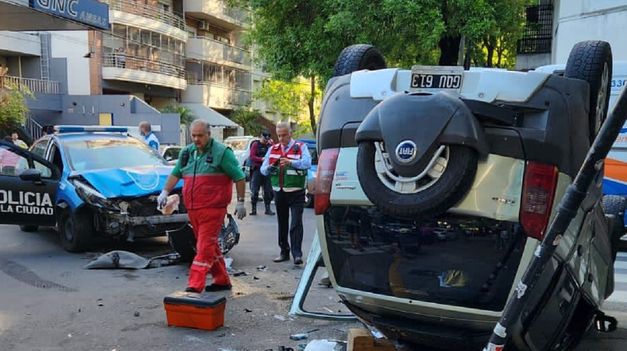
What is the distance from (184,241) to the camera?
738 cm

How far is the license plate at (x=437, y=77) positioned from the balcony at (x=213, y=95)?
38.6 m

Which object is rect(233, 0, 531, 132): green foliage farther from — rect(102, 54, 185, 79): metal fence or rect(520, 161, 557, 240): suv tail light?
rect(102, 54, 185, 79): metal fence

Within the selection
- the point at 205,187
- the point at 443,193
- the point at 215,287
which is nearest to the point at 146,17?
the point at 215,287

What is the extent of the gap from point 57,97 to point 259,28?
742 inches

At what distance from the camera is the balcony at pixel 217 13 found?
4094 centimetres

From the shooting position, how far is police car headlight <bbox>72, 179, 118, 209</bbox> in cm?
789

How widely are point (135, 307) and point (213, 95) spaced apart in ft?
121

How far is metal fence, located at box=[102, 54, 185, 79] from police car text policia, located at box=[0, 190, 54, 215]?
89.3 feet

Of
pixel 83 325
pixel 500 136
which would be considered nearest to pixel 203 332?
pixel 83 325

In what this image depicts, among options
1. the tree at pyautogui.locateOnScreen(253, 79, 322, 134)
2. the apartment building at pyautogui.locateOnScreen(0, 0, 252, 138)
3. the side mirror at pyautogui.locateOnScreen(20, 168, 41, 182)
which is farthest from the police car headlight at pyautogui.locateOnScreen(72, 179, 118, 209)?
the tree at pyautogui.locateOnScreen(253, 79, 322, 134)

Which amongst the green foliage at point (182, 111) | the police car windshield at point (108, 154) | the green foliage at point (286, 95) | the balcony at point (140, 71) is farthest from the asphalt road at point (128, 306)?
the green foliage at point (286, 95)

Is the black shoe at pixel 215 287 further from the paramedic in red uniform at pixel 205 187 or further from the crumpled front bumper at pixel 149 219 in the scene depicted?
the crumpled front bumper at pixel 149 219

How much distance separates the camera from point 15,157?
882 centimetres

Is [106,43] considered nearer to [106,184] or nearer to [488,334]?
[106,184]
